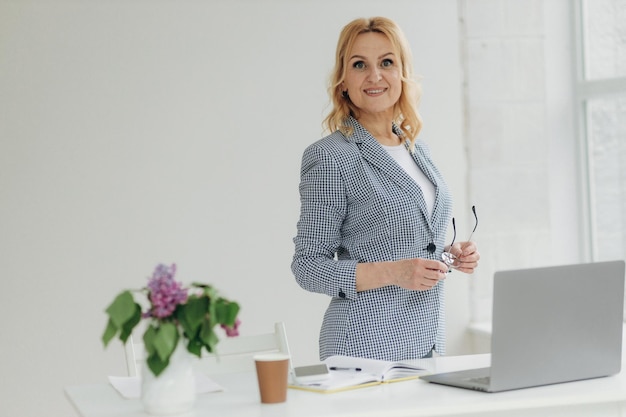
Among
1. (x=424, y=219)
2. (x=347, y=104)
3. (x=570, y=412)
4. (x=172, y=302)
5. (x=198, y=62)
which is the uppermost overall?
(x=198, y=62)

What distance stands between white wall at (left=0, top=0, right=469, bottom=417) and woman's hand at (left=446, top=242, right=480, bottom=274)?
64.0 inches

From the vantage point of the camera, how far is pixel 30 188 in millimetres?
3871

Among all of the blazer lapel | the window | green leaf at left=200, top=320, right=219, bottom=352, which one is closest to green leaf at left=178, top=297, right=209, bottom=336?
green leaf at left=200, top=320, right=219, bottom=352

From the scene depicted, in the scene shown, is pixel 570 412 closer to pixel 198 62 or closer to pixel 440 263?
pixel 440 263

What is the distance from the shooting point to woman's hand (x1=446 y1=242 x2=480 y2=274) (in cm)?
260

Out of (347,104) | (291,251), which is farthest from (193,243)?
(347,104)

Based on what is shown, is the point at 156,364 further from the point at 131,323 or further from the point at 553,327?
the point at 553,327

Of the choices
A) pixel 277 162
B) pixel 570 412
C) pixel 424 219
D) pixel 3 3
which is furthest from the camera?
pixel 277 162

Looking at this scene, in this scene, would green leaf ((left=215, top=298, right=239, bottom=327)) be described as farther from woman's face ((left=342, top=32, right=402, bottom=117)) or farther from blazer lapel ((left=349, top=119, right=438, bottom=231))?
woman's face ((left=342, top=32, right=402, bottom=117))

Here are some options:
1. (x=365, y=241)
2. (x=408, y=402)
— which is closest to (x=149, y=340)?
(x=408, y=402)

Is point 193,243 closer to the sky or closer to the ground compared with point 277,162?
closer to the ground

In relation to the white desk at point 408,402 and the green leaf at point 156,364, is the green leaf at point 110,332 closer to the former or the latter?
the green leaf at point 156,364

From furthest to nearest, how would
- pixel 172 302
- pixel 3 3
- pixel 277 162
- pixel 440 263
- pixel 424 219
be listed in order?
pixel 277 162, pixel 3 3, pixel 424 219, pixel 440 263, pixel 172 302

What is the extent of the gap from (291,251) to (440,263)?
1845 millimetres
